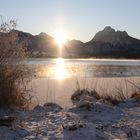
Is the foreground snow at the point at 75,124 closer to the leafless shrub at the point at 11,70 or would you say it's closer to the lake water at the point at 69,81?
the leafless shrub at the point at 11,70

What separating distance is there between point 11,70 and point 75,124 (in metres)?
3.08

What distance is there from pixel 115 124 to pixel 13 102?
2.72 m

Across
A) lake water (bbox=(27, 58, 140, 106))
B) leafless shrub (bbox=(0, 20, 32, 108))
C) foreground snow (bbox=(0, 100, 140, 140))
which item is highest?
leafless shrub (bbox=(0, 20, 32, 108))

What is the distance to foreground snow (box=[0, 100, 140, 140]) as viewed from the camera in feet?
19.8

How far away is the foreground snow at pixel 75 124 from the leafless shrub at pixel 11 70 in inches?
23.4

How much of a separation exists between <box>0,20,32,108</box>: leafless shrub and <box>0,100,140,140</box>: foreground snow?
0.59 metres

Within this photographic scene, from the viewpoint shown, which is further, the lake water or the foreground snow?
the lake water

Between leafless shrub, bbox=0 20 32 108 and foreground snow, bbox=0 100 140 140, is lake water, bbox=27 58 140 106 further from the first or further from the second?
foreground snow, bbox=0 100 140 140

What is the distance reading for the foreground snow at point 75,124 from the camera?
6035 mm

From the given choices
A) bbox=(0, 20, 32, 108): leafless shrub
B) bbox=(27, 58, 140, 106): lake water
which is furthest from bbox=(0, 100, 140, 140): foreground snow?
bbox=(27, 58, 140, 106): lake water

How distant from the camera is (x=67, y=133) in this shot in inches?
239

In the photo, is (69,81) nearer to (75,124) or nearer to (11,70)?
(11,70)

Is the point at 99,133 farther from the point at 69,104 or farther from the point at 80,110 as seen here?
the point at 69,104

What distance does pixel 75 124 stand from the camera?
6.39 metres
